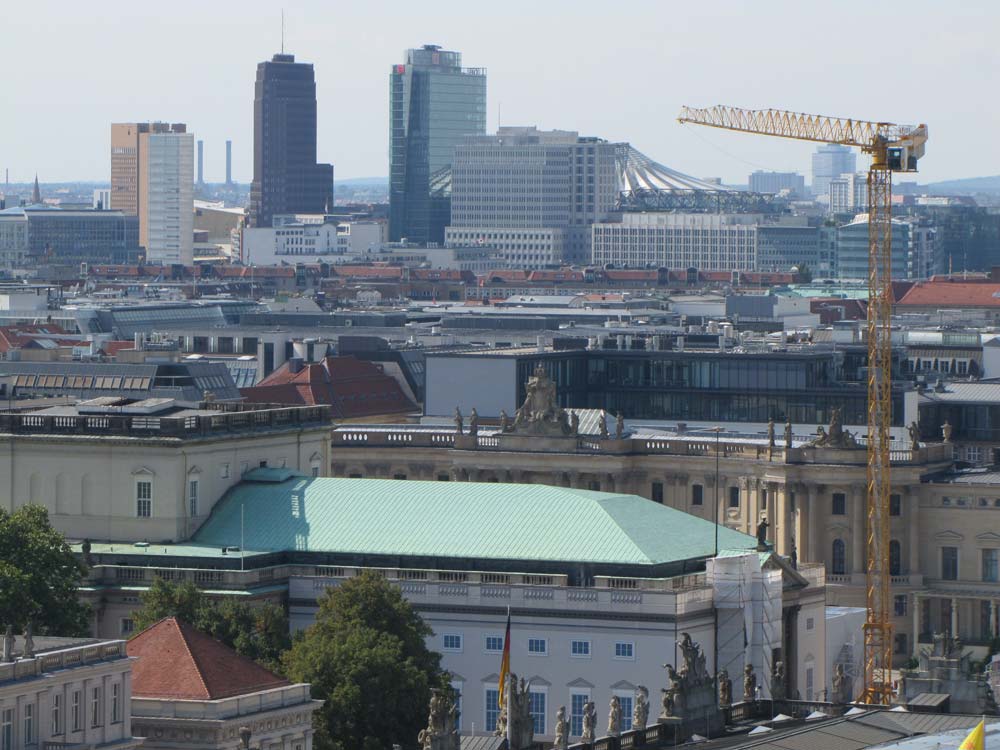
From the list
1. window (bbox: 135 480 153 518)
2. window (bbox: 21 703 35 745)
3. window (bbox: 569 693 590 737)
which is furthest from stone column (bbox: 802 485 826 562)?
window (bbox: 21 703 35 745)

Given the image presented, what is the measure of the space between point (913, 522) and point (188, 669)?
7783cm

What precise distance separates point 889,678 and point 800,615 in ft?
36.7

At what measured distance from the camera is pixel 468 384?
7687 inches

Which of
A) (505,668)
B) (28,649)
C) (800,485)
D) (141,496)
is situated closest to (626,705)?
(505,668)

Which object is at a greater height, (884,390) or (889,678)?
(884,390)

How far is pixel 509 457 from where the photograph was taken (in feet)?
578

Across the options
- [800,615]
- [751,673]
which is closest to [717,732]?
[751,673]

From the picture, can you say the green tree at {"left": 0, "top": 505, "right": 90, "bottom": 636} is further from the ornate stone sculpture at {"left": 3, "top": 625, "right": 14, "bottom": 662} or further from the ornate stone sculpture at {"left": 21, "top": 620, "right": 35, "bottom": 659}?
the ornate stone sculpture at {"left": 3, "top": 625, "right": 14, "bottom": 662}

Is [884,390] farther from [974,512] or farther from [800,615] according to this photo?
[800,615]

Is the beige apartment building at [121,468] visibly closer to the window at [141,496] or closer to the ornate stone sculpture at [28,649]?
the window at [141,496]

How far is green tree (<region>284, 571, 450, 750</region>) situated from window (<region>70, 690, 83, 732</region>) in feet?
Result: 32.7

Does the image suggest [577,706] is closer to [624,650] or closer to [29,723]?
[624,650]

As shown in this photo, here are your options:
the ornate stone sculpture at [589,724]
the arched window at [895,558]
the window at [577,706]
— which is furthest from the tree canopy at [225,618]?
the arched window at [895,558]

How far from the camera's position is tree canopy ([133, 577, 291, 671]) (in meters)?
115
